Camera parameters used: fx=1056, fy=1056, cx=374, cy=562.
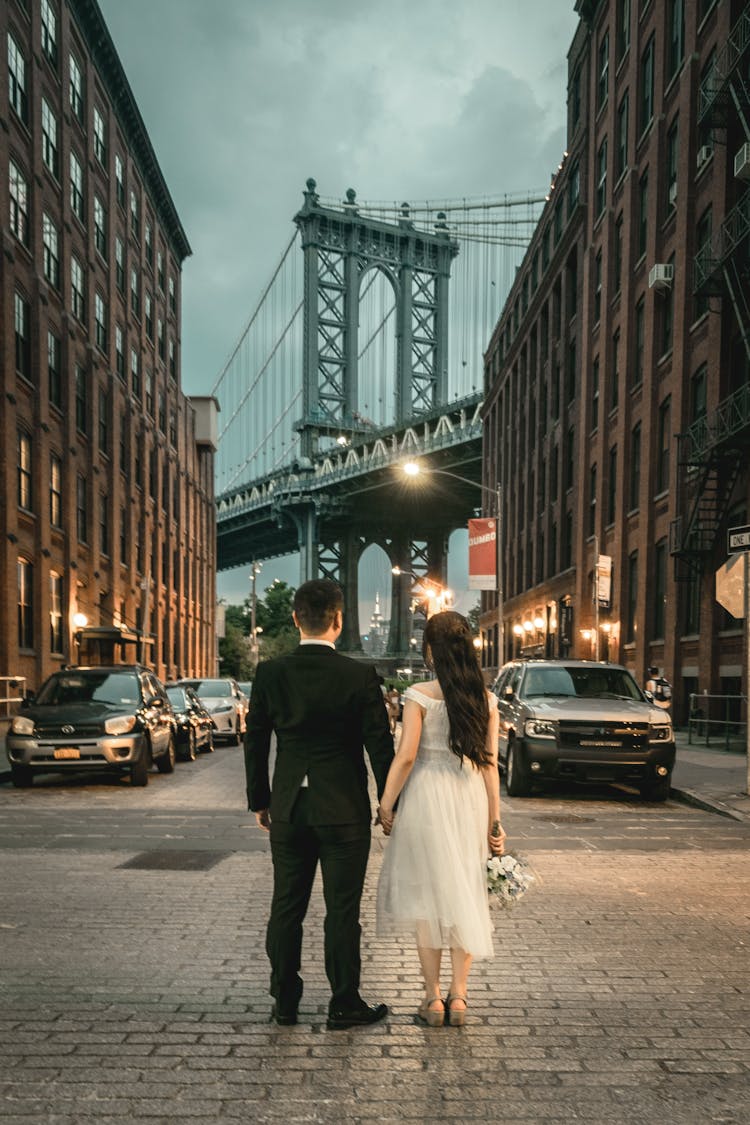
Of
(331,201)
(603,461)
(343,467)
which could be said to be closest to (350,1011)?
(603,461)

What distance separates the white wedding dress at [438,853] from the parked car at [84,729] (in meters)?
10.1

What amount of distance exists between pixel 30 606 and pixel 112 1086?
2548 centimetres

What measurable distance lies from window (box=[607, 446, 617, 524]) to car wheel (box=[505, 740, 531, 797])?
72.3ft

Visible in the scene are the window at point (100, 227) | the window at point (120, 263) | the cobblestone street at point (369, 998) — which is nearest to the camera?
the cobblestone street at point (369, 998)

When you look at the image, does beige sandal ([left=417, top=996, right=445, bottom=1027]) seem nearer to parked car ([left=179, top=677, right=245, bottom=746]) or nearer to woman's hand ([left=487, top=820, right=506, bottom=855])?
woman's hand ([left=487, top=820, right=506, bottom=855])

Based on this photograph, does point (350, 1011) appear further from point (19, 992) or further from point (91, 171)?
point (91, 171)

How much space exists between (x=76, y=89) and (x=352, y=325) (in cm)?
6487

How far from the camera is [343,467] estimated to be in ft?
283

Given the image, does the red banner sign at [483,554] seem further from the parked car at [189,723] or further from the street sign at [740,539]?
the street sign at [740,539]

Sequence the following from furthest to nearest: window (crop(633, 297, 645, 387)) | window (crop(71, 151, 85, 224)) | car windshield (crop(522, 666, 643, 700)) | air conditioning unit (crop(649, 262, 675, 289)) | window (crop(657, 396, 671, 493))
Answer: window (crop(71, 151, 85, 224))
window (crop(633, 297, 645, 387))
window (crop(657, 396, 671, 493))
air conditioning unit (crop(649, 262, 675, 289))
car windshield (crop(522, 666, 643, 700))

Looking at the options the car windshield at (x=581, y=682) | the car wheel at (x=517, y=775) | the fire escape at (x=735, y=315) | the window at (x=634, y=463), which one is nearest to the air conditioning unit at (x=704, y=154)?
the fire escape at (x=735, y=315)

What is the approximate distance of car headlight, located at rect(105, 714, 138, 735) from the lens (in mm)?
14141

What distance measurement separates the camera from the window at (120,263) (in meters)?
41.2

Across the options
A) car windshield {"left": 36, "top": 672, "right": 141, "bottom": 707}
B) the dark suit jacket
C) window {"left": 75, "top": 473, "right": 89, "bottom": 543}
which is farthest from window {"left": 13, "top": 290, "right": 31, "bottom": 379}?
the dark suit jacket
